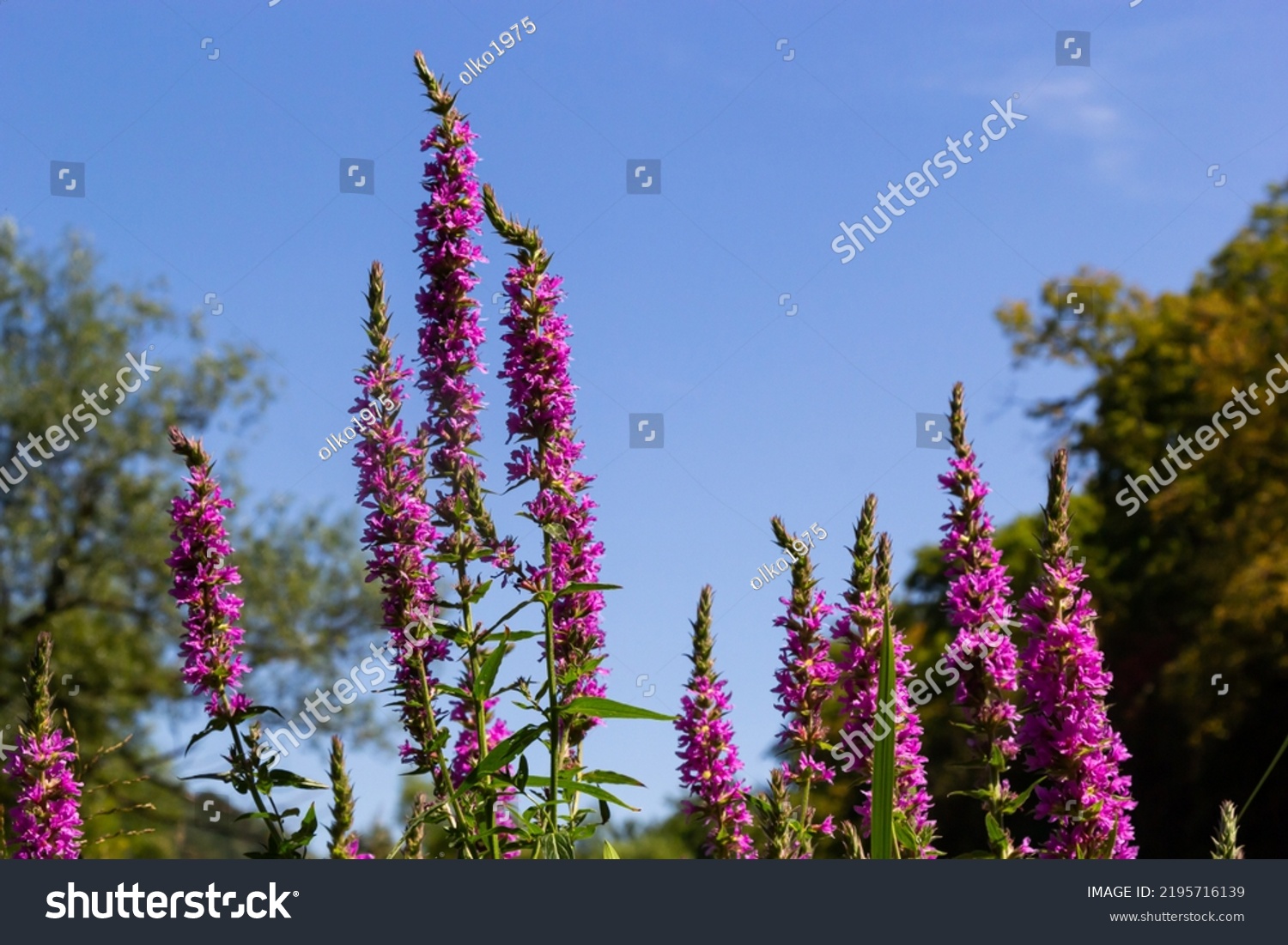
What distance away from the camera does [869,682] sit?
4.41 m

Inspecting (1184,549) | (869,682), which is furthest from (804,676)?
(1184,549)

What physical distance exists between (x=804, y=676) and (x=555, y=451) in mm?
1237

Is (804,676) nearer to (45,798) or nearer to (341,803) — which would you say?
(341,803)

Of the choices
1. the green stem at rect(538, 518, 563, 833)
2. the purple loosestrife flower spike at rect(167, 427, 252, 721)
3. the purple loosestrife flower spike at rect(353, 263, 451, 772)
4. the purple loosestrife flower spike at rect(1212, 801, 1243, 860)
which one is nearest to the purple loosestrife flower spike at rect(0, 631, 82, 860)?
the purple loosestrife flower spike at rect(167, 427, 252, 721)

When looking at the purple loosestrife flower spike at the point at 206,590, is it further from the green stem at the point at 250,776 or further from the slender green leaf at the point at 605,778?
the slender green leaf at the point at 605,778

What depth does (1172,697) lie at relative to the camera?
2341 centimetres

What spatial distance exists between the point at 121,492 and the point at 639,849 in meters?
22.8

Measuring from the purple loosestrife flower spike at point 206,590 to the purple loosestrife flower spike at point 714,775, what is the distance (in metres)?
1.59

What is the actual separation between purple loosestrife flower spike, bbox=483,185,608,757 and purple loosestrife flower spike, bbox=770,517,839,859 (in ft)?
2.40

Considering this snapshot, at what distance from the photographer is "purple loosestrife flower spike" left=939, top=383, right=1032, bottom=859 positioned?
4270mm

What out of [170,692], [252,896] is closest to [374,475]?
[252,896]

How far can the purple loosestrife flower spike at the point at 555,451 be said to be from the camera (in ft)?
14.3

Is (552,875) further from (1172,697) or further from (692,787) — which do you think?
(1172,697)

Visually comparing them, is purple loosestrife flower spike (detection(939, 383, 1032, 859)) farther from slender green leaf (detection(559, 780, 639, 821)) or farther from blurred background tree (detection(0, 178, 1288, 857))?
blurred background tree (detection(0, 178, 1288, 857))
